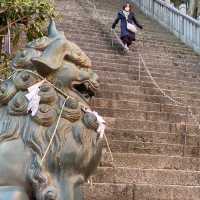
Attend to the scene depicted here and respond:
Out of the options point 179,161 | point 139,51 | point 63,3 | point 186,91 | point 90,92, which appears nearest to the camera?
point 90,92

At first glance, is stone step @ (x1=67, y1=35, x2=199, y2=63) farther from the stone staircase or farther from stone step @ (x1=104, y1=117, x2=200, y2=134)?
stone step @ (x1=104, y1=117, x2=200, y2=134)

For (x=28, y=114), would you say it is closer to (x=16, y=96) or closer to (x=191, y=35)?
(x=16, y=96)

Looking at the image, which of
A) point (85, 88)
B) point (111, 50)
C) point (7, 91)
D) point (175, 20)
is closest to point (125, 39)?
point (111, 50)

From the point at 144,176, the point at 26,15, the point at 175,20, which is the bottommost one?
the point at 175,20

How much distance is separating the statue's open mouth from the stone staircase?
163cm

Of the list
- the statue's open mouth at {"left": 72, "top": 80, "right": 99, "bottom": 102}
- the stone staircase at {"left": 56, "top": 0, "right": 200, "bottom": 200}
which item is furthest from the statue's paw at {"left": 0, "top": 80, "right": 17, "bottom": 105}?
the stone staircase at {"left": 56, "top": 0, "right": 200, "bottom": 200}

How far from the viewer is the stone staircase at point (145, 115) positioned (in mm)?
4305

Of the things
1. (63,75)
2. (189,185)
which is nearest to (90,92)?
(63,75)

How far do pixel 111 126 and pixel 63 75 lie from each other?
145 inches

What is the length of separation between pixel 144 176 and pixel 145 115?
211 cm

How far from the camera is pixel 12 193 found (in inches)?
81.0

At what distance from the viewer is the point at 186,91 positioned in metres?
8.45

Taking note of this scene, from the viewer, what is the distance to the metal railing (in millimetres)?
12316

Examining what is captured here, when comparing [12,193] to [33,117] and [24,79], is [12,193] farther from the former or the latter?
[24,79]
